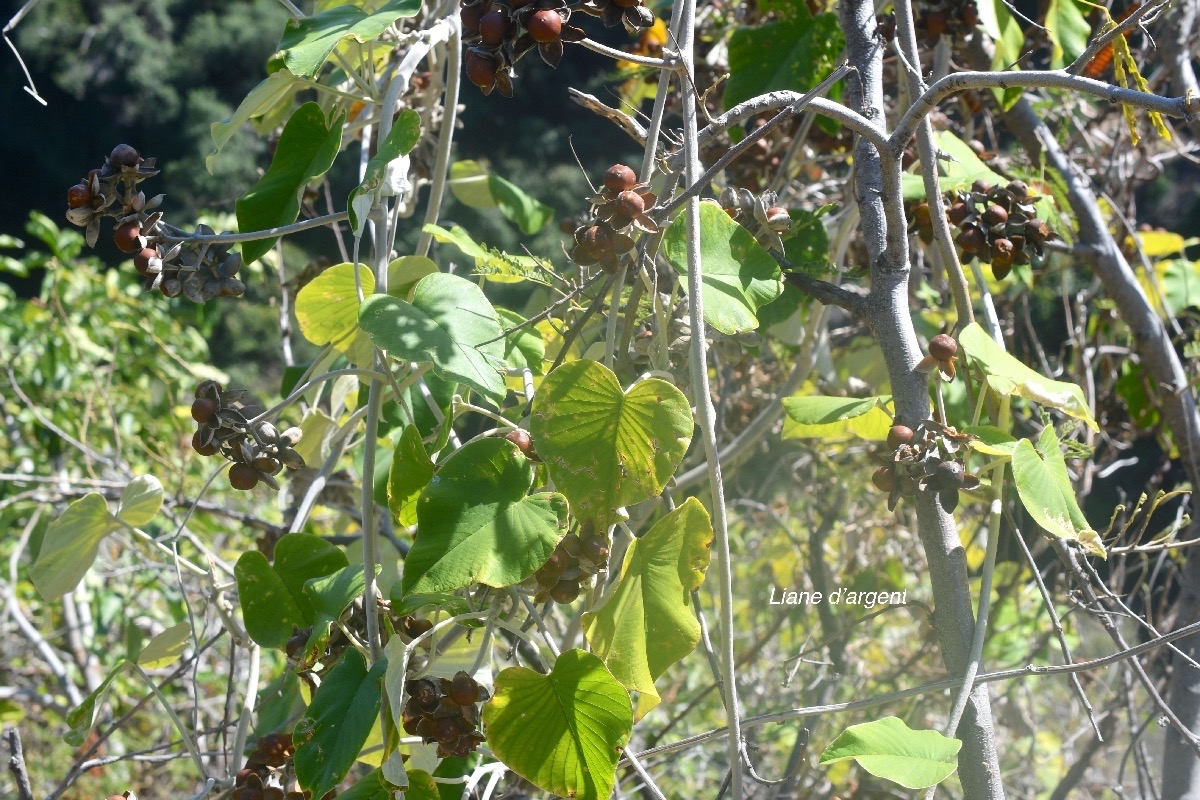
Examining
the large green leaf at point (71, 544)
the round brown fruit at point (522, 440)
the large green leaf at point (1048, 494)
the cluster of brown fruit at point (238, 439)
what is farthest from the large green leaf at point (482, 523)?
the large green leaf at point (71, 544)

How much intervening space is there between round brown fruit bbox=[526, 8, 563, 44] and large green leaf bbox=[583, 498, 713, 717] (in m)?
0.24

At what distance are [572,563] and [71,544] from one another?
416 mm

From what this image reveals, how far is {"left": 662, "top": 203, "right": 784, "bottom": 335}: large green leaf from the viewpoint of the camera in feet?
1.83

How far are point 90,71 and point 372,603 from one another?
10.1m

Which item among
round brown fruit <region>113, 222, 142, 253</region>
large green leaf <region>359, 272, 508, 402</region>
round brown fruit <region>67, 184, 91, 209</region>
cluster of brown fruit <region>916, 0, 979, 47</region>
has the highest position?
cluster of brown fruit <region>916, 0, 979, 47</region>

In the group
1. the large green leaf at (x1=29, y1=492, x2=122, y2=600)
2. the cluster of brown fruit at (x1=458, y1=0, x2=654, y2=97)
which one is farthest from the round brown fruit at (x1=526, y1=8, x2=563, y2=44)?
the large green leaf at (x1=29, y1=492, x2=122, y2=600)

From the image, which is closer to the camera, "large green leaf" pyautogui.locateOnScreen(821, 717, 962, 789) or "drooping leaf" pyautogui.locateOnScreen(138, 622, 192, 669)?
"large green leaf" pyautogui.locateOnScreen(821, 717, 962, 789)

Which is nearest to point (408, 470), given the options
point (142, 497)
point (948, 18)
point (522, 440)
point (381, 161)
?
point (522, 440)

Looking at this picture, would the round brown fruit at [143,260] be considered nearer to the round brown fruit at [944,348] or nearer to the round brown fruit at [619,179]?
the round brown fruit at [619,179]

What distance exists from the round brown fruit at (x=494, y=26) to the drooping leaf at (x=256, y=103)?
0.21 m

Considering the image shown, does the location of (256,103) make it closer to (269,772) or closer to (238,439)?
(238,439)

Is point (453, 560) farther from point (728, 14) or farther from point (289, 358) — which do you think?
point (728, 14)

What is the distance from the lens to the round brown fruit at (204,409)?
0.56 metres

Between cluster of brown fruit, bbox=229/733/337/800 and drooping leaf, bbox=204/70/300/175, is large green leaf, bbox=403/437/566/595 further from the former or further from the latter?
drooping leaf, bbox=204/70/300/175
